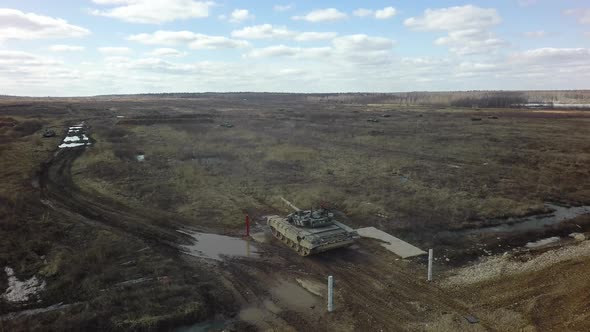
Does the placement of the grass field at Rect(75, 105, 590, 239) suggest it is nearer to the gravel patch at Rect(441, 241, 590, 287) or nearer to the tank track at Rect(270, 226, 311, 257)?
the tank track at Rect(270, 226, 311, 257)

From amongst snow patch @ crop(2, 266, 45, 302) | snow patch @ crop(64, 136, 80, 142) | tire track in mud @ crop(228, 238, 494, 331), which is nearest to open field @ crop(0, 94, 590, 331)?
tire track in mud @ crop(228, 238, 494, 331)

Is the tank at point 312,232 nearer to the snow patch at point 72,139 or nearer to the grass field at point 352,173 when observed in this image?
the grass field at point 352,173

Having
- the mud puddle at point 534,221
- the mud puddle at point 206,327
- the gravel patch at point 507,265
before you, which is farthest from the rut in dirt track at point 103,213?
the mud puddle at point 534,221

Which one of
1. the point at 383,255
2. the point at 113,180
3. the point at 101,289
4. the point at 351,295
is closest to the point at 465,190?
the point at 383,255

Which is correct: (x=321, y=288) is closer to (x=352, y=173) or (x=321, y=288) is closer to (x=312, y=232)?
(x=312, y=232)

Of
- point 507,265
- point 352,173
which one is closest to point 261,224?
point 507,265

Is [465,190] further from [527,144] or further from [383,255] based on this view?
[527,144]

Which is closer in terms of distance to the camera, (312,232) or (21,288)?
(21,288)
